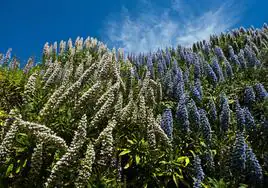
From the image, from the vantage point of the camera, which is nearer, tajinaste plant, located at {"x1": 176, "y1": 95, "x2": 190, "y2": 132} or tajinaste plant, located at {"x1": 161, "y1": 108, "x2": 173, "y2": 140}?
tajinaste plant, located at {"x1": 161, "y1": 108, "x2": 173, "y2": 140}

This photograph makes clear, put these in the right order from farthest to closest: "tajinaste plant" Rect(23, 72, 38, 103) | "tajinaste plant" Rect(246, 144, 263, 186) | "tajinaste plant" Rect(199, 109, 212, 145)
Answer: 1. "tajinaste plant" Rect(199, 109, 212, 145)
2. "tajinaste plant" Rect(23, 72, 38, 103)
3. "tajinaste plant" Rect(246, 144, 263, 186)

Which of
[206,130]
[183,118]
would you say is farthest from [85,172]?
[206,130]

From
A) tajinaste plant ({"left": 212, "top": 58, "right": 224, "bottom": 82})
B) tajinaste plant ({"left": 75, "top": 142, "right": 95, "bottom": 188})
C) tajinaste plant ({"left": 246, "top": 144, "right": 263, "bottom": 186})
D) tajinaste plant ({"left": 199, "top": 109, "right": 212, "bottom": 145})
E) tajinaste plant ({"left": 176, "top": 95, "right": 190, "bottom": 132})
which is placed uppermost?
tajinaste plant ({"left": 212, "top": 58, "right": 224, "bottom": 82})

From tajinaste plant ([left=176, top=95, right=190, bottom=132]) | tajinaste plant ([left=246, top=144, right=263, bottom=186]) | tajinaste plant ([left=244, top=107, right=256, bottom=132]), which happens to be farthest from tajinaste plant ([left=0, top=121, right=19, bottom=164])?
tajinaste plant ([left=244, top=107, right=256, bottom=132])

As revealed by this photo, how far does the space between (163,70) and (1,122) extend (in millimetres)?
6751

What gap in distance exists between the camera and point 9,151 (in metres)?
5.21

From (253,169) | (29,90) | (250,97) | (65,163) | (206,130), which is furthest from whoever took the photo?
(250,97)

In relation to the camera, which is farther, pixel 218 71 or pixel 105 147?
pixel 218 71

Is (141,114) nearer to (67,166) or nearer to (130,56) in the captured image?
(67,166)

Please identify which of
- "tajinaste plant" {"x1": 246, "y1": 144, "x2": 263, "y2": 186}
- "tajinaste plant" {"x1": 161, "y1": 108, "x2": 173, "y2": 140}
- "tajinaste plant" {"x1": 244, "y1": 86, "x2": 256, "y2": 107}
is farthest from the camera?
"tajinaste plant" {"x1": 244, "y1": 86, "x2": 256, "y2": 107}

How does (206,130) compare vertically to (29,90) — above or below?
below

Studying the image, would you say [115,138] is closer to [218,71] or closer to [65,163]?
[65,163]

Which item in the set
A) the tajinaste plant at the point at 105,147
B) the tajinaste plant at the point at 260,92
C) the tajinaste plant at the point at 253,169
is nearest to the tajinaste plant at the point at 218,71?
the tajinaste plant at the point at 260,92

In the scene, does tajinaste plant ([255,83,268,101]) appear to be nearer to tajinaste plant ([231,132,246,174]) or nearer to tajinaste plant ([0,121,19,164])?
tajinaste plant ([231,132,246,174])
